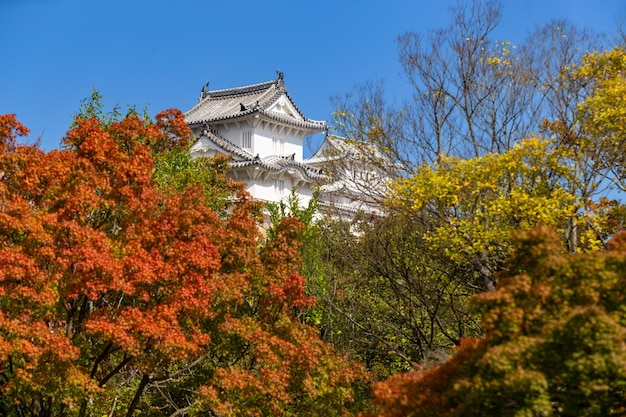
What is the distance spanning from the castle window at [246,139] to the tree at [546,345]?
114ft

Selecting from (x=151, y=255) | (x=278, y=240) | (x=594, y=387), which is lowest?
(x=594, y=387)

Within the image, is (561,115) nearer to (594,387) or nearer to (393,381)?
(393,381)

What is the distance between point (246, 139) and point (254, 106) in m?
2.33

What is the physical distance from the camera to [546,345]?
671 cm

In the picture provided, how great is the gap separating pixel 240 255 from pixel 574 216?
602 cm

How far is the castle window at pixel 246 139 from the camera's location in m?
42.0

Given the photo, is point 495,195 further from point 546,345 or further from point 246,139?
point 246,139

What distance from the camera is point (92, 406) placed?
14.3m

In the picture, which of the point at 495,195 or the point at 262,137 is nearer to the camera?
the point at 495,195

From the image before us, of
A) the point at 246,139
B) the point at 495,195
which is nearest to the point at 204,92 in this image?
the point at 246,139

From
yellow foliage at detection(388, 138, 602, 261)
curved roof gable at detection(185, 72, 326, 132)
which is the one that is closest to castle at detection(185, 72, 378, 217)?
curved roof gable at detection(185, 72, 326, 132)

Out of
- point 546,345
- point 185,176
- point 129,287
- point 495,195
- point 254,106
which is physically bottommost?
point 546,345

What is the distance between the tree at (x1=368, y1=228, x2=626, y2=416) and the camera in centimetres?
646

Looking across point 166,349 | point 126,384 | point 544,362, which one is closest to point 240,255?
point 166,349
